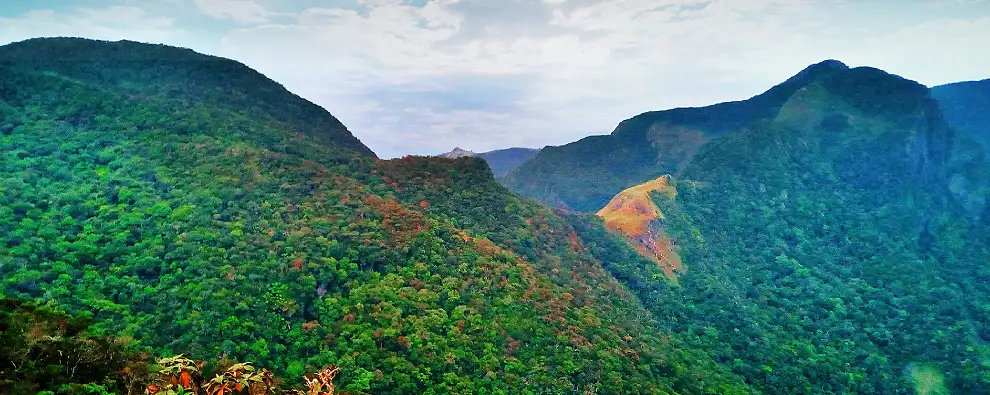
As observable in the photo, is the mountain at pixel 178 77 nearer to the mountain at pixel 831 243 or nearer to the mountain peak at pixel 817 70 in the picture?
the mountain at pixel 831 243

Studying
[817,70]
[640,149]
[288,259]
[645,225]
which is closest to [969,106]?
[817,70]

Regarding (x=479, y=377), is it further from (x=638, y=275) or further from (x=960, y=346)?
(x=960, y=346)

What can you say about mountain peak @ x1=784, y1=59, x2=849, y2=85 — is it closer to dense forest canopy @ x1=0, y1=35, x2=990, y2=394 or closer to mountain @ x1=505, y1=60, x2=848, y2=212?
mountain @ x1=505, y1=60, x2=848, y2=212

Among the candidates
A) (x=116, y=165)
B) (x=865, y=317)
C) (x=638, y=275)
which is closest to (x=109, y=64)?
(x=116, y=165)

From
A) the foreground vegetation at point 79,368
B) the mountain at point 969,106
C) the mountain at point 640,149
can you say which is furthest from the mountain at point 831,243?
the foreground vegetation at point 79,368

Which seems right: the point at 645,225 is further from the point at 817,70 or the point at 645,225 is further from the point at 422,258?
the point at 817,70

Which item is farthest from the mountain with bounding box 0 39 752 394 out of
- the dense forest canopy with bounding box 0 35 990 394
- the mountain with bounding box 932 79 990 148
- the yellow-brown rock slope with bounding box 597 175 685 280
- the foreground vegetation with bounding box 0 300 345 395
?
the mountain with bounding box 932 79 990 148
